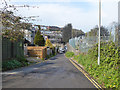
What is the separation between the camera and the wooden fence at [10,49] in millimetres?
18697

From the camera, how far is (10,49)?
825 inches

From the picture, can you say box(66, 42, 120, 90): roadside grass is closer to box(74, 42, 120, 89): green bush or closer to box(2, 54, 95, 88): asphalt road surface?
box(74, 42, 120, 89): green bush

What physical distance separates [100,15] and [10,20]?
7.52 m

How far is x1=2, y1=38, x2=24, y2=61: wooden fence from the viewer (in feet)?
61.3

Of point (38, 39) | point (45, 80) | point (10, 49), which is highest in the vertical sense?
point (38, 39)

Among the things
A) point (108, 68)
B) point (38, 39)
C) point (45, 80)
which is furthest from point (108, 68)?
point (38, 39)

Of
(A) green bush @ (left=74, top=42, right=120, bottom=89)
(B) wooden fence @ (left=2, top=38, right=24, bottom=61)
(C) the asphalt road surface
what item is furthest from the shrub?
(C) the asphalt road surface

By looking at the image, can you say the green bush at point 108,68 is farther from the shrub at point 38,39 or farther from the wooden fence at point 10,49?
the shrub at point 38,39

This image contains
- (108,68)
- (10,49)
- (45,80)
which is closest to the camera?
(45,80)

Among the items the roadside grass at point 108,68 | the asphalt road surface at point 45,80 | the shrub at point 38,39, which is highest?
the shrub at point 38,39

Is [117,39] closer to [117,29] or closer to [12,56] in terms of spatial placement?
[117,29]

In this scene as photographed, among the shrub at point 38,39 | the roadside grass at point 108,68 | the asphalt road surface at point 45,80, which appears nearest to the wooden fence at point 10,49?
the asphalt road surface at point 45,80

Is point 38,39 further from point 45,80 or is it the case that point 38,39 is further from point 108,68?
point 45,80

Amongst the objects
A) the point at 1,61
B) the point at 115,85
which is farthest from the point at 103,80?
the point at 1,61
